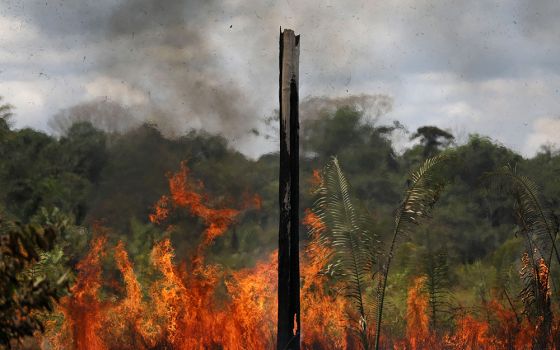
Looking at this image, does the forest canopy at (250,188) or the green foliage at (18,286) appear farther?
the forest canopy at (250,188)

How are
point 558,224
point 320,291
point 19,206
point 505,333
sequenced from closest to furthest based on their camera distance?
point 558,224 < point 505,333 < point 320,291 < point 19,206

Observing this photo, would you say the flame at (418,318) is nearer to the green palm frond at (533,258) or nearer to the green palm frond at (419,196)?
the green palm frond at (533,258)

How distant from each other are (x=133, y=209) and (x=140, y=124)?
267 centimetres

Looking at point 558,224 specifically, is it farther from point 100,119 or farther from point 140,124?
point 100,119

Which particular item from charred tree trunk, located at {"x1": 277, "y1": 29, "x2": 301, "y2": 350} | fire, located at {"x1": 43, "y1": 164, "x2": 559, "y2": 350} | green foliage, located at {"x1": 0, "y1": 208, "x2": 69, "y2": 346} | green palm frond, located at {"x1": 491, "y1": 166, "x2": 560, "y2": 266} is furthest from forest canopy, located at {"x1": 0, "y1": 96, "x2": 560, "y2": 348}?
green foliage, located at {"x1": 0, "y1": 208, "x2": 69, "y2": 346}

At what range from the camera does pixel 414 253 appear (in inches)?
1027

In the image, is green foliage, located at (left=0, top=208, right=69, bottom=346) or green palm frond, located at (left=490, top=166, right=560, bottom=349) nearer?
green foliage, located at (left=0, top=208, right=69, bottom=346)

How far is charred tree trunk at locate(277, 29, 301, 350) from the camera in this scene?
39.2ft

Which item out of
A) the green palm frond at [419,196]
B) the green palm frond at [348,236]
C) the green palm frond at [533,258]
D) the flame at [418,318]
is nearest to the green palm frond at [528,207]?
the green palm frond at [533,258]

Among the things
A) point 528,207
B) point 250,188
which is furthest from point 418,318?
point 250,188

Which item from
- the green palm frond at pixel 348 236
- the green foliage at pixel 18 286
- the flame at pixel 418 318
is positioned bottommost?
the flame at pixel 418 318

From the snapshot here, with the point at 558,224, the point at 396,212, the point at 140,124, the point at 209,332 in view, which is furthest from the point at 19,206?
the point at 558,224

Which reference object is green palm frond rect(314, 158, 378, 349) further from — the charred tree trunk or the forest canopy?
the charred tree trunk

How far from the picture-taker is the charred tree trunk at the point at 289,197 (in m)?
12.0
